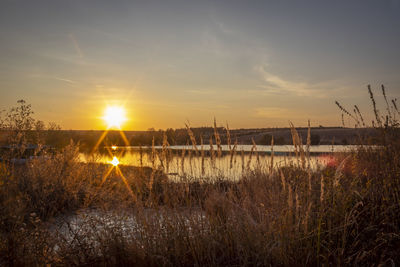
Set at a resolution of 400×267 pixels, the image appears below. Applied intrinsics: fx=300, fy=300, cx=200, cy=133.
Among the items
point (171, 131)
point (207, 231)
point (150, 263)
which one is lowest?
point (150, 263)

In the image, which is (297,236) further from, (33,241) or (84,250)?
(33,241)

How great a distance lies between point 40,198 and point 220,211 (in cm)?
377

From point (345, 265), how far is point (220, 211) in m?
1.29

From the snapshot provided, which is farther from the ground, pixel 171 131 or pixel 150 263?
pixel 171 131

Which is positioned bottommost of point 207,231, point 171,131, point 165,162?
point 207,231

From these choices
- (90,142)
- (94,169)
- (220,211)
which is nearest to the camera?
(220,211)

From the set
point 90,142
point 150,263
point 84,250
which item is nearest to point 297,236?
point 150,263

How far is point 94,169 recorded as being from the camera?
7.62 m

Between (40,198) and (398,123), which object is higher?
(398,123)

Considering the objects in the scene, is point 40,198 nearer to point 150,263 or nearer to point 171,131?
point 171,131

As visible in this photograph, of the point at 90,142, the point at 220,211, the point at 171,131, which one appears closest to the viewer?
the point at 220,211

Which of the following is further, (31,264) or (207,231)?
(207,231)

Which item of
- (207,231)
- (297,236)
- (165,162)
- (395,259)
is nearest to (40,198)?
(165,162)

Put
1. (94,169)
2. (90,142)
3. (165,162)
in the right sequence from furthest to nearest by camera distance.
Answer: (90,142) < (94,169) < (165,162)
